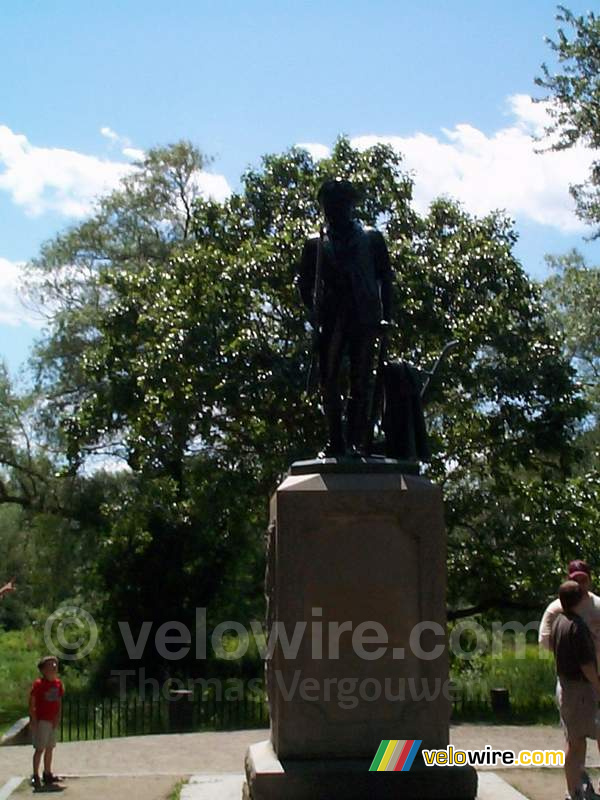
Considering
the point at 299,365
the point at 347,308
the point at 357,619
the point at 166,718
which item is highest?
the point at 299,365

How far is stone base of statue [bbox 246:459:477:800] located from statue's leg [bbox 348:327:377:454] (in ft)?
1.95

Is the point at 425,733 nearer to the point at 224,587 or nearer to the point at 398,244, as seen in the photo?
the point at 398,244

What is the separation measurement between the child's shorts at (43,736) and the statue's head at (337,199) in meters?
6.15

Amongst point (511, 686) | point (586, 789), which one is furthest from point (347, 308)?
point (511, 686)

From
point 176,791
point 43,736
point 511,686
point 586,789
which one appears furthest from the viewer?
point 511,686

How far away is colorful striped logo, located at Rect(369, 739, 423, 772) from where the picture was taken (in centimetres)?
751

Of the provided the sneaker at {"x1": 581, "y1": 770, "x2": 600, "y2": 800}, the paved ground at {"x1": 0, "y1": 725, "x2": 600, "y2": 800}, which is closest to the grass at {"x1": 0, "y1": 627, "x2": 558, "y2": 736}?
the paved ground at {"x1": 0, "y1": 725, "x2": 600, "y2": 800}

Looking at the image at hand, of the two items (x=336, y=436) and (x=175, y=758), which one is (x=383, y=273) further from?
(x=175, y=758)

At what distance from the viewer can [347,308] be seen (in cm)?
843

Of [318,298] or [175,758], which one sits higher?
[318,298]

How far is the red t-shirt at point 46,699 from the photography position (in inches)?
451

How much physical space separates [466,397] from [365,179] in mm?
4298

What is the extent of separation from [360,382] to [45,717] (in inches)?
214

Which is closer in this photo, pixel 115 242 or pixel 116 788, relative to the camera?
pixel 116 788
